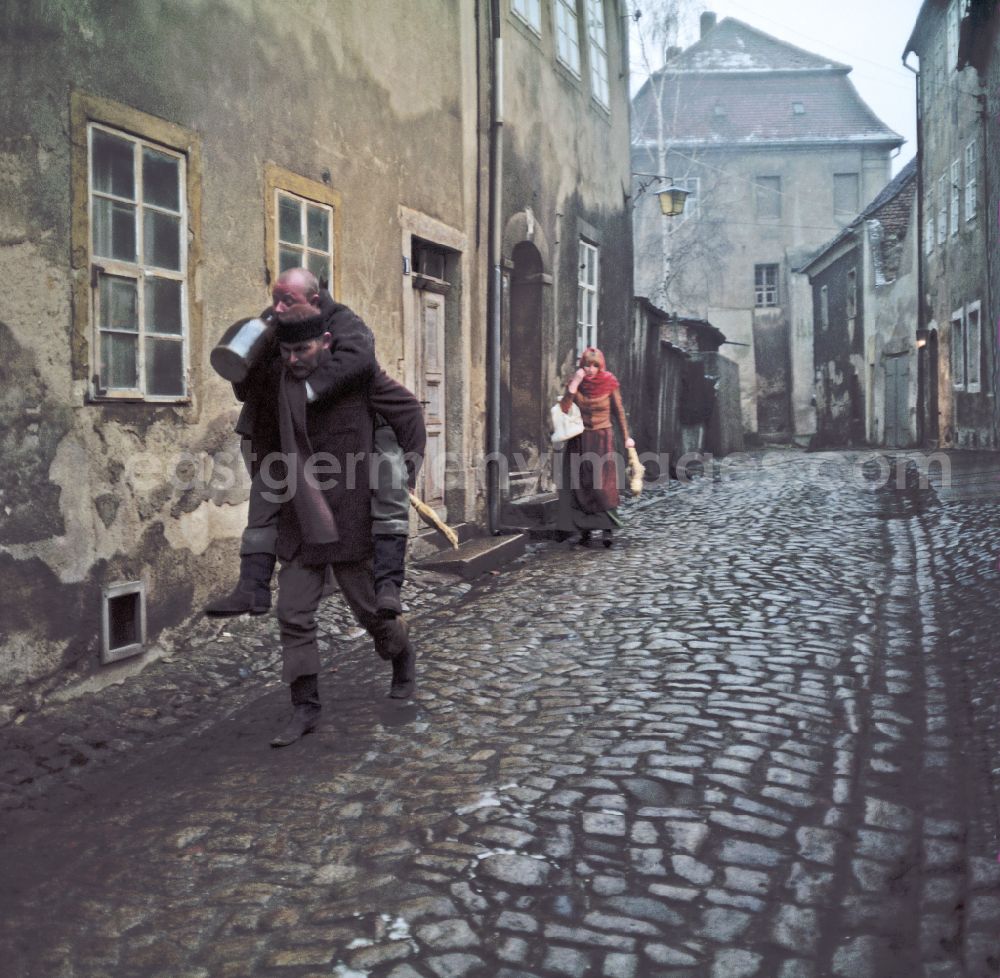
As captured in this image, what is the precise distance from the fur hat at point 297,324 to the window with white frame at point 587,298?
10043 millimetres

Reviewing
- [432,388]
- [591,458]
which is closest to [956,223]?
[591,458]

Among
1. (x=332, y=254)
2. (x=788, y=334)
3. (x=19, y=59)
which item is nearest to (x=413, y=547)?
(x=332, y=254)

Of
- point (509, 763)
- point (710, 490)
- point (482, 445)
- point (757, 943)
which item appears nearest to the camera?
point (757, 943)

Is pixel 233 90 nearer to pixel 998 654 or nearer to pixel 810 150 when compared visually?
pixel 998 654

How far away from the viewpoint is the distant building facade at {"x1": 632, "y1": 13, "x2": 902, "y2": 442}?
136ft

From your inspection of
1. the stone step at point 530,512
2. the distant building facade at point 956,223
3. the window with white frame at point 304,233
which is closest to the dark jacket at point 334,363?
the window with white frame at point 304,233

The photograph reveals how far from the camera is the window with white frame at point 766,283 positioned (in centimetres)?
4278

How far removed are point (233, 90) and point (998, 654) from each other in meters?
5.07

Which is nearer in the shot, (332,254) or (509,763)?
(509,763)

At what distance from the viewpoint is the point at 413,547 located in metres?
9.40

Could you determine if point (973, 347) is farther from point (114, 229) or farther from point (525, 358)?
point (114, 229)

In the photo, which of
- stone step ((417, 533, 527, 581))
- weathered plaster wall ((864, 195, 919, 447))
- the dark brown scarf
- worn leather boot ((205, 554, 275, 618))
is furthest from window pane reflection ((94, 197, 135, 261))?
weathered plaster wall ((864, 195, 919, 447))

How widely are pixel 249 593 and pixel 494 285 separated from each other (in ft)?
23.1

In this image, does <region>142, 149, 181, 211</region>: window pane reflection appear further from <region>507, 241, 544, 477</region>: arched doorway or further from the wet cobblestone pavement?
<region>507, 241, 544, 477</region>: arched doorway
